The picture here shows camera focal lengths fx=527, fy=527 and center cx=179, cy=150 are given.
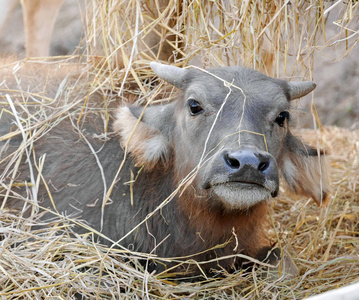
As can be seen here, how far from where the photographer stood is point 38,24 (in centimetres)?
710

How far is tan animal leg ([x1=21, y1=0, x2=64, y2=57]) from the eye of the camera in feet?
22.9

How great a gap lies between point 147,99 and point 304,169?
1586mm

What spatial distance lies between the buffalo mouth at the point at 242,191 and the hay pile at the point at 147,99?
0.78 metres

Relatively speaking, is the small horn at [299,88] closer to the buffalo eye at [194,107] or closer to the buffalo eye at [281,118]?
the buffalo eye at [281,118]

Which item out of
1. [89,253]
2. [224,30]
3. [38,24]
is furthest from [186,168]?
[38,24]

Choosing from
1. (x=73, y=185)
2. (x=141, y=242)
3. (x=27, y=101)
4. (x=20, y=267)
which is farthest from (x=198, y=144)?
(x=27, y=101)

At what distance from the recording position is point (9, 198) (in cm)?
459

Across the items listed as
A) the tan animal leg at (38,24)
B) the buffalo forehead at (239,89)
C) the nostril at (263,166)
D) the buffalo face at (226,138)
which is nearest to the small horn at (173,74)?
the buffalo face at (226,138)

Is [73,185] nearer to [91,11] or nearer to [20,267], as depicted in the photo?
[20,267]

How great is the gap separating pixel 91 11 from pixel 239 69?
6.78ft

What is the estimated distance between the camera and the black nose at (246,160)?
3408 mm

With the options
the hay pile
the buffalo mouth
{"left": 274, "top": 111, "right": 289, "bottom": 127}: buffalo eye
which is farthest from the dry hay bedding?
the buffalo mouth

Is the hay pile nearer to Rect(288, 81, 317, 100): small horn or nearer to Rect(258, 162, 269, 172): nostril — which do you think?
Rect(288, 81, 317, 100): small horn

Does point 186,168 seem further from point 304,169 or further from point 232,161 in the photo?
point 304,169
